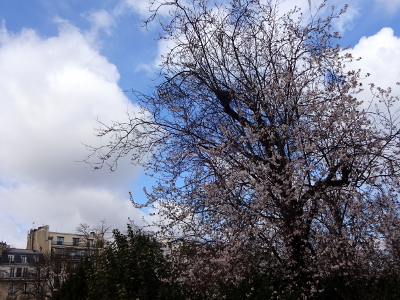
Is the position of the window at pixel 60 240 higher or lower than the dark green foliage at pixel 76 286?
higher

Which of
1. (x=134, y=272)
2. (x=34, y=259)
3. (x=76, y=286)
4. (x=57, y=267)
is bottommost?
(x=134, y=272)

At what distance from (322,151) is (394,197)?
127cm

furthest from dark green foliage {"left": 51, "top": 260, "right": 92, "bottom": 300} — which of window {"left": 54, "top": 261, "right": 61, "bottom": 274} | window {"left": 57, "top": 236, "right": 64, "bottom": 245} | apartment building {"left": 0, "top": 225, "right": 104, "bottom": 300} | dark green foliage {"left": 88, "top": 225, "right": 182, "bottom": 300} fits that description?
window {"left": 57, "top": 236, "right": 64, "bottom": 245}

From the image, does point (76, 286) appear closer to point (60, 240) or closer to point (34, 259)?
point (34, 259)

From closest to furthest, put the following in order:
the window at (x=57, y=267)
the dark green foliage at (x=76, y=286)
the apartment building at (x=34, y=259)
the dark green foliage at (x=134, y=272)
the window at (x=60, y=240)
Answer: the dark green foliage at (x=134, y=272)
the dark green foliage at (x=76, y=286)
the window at (x=57, y=267)
the apartment building at (x=34, y=259)
the window at (x=60, y=240)

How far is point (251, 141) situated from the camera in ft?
24.3

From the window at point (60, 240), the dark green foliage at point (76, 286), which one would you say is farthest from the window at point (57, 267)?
the window at point (60, 240)

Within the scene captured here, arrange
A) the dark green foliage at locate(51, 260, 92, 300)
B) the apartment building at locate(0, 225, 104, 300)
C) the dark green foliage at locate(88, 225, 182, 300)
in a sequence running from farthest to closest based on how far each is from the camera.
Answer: the apartment building at locate(0, 225, 104, 300) < the dark green foliage at locate(51, 260, 92, 300) < the dark green foliage at locate(88, 225, 182, 300)

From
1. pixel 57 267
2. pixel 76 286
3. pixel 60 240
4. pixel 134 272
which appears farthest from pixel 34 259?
pixel 134 272

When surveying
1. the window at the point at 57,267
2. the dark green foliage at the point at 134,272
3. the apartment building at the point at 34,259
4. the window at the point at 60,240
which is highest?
the window at the point at 60,240

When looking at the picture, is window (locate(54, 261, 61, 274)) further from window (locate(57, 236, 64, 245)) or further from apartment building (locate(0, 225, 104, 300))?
window (locate(57, 236, 64, 245))

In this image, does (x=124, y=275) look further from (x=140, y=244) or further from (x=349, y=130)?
(x=349, y=130)

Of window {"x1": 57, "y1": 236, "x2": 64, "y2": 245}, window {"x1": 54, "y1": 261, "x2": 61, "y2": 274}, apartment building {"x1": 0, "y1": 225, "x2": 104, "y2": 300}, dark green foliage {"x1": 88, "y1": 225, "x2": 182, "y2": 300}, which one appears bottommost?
dark green foliage {"x1": 88, "y1": 225, "x2": 182, "y2": 300}

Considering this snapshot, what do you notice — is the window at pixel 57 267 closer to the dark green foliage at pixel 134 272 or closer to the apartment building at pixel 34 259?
the apartment building at pixel 34 259
